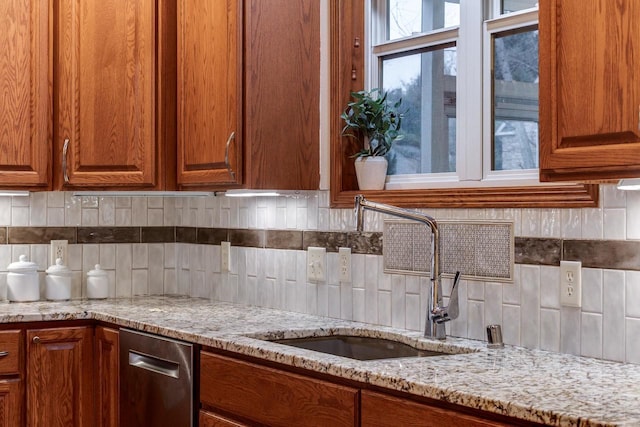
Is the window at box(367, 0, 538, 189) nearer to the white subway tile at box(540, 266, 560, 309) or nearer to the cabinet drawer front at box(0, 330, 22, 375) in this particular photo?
the white subway tile at box(540, 266, 560, 309)

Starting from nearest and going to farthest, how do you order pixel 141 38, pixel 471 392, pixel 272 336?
1. pixel 471 392
2. pixel 272 336
3. pixel 141 38

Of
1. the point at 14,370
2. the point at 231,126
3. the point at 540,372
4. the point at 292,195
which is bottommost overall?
the point at 14,370

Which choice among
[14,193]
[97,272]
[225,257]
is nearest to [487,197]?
[225,257]

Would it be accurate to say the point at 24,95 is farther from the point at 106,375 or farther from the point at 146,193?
the point at 106,375

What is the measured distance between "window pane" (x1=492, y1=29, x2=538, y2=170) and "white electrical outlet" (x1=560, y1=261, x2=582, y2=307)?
417 millimetres

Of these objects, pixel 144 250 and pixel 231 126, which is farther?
pixel 144 250

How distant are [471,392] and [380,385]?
10.8 inches

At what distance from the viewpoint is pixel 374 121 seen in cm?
304

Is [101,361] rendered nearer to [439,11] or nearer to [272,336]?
[272,336]

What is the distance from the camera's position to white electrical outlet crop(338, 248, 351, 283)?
3.04 metres

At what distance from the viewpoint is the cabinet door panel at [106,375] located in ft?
10.5

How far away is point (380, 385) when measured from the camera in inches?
79.4

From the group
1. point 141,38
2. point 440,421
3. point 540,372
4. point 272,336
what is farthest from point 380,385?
point 141,38

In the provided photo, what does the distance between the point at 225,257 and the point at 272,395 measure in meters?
1.36
